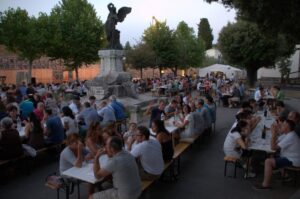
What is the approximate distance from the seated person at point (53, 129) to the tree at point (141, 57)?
80.3 feet

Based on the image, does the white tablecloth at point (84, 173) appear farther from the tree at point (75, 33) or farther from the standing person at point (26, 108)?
the tree at point (75, 33)

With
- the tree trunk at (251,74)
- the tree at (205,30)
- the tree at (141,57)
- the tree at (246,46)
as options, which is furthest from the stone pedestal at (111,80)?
the tree at (205,30)

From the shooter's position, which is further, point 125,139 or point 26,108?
point 26,108

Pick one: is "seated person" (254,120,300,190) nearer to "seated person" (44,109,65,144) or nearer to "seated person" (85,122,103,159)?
"seated person" (85,122,103,159)

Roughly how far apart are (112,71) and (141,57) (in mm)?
15333

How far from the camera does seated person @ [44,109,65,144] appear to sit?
7706 millimetres

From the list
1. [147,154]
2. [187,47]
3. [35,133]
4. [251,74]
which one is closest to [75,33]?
[251,74]

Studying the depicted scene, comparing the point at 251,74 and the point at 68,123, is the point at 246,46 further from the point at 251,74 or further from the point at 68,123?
the point at 68,123

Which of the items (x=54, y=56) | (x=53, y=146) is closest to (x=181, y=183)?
(x=53, y=146)

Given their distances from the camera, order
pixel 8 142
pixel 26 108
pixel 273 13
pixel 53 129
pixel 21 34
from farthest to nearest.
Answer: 1. pixel 21 34
2. pixel 26 108
3. pixel 273 13
4. pixel 53 129
5. pixel 8 142

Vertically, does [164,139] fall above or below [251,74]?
below

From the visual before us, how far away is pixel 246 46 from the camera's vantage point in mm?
27281

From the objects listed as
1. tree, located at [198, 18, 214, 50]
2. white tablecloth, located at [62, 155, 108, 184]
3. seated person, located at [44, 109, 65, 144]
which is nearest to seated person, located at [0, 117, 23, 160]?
seated person, located at [44, 109, 65, 144]

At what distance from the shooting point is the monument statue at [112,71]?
16422mm
